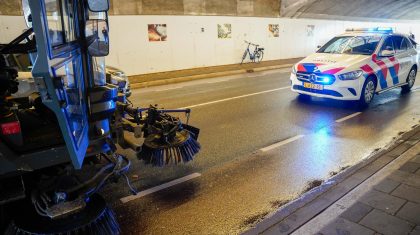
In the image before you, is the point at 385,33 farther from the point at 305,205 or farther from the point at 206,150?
the point at 305,205

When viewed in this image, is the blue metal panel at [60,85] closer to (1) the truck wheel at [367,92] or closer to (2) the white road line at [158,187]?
(2) the white road line at [158,187]

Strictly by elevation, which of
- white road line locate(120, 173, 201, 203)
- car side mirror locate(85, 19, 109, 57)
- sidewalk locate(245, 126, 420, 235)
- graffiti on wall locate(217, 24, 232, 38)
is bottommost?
white road line locate(120, 173, 201, 203)

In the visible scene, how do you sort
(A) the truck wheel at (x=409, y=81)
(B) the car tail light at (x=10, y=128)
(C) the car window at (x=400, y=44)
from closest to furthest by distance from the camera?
(B) the car tail light at (x=10, y=128), (C) the car window at (x=400, y=44), (A) the truck wheel at (x=409, y=81)

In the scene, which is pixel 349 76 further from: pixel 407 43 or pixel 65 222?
pixel 65 222

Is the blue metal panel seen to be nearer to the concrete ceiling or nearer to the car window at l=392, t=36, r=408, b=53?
the car window at l=392, t=36, r=408, b=53

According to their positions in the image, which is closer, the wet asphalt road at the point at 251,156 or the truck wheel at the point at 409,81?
the wet asphalt road at the point at 251,156

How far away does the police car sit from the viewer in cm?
737

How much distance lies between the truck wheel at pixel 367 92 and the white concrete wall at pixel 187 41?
30.5 ft

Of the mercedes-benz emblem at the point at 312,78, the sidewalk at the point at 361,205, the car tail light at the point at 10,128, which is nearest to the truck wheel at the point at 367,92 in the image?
the mercedes-benz emblem at the point at 312,78

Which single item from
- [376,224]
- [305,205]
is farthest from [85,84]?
[376,224]

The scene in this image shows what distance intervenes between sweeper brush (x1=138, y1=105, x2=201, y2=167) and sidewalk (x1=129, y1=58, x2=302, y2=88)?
8402 millimetres

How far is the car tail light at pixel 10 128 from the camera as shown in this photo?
7.38 feet

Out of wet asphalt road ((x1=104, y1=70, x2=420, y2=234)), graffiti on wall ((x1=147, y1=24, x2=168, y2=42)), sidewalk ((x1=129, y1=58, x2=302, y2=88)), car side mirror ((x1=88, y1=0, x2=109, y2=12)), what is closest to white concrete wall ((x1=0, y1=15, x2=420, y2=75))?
graffiti on wall ((x1=147, y1=24, x2=168, y2=42))

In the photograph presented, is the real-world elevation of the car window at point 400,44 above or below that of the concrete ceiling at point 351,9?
below
